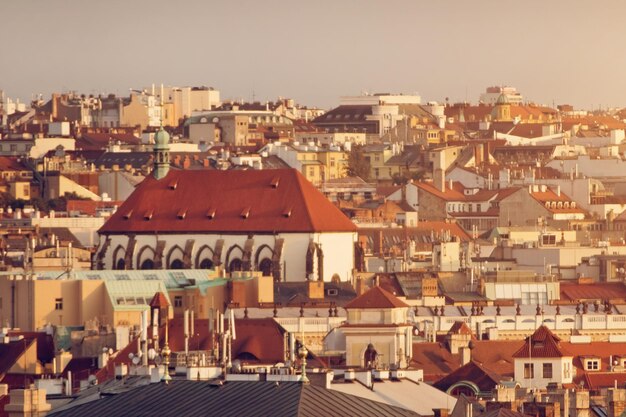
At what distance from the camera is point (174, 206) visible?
122688 millimetres

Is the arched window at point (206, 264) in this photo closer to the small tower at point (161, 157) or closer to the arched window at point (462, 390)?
the small tower at point (161, 157)

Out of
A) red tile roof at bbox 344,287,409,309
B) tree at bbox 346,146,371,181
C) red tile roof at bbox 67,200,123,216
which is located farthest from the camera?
tree at bbox 346,146,371,181

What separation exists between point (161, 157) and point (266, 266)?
11.2 meters

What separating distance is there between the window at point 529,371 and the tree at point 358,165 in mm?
101453

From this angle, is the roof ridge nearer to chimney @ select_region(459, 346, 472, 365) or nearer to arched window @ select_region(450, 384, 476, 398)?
chimney @ select_region(459, 346, 472, 365)

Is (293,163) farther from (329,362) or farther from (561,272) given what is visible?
(329,362)

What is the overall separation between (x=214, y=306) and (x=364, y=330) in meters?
18.9

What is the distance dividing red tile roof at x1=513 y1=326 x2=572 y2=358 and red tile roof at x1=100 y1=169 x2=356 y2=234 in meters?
43.5

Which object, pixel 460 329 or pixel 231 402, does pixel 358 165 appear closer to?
pixel 460 329

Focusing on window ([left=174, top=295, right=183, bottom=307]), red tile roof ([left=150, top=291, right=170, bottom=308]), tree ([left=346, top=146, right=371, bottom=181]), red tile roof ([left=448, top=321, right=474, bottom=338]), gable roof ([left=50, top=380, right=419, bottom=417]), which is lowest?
tree ([left=346, top=146, right=371, bottom=181])

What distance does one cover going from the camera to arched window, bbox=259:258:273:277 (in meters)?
118

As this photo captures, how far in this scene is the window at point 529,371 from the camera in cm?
7369

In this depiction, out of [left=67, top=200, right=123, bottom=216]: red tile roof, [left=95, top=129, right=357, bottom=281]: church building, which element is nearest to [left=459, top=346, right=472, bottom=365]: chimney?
[left=95, top=129, right=357, bottom=281]: church building

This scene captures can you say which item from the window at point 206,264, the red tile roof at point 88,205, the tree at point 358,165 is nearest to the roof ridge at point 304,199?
the window at point 206,264
